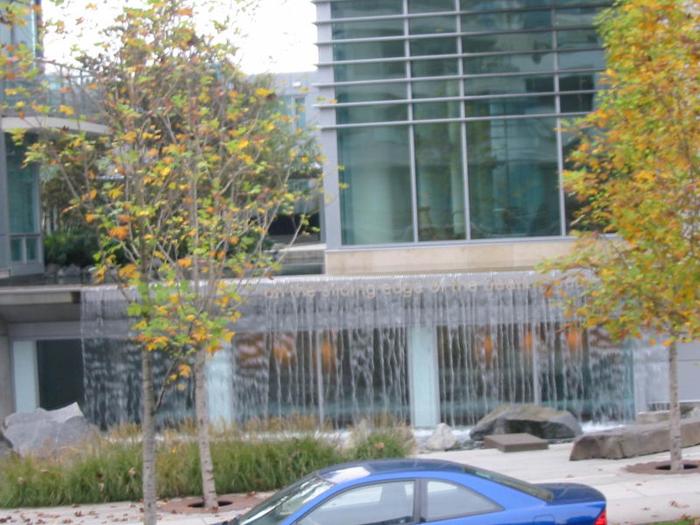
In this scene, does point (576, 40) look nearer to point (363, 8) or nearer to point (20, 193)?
point (363, 8)

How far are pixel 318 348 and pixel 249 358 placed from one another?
5.15 feet

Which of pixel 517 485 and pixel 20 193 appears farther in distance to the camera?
pixel 20 193

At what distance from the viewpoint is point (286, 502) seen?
8.11 metres

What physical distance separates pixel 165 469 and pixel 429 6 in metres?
13.5

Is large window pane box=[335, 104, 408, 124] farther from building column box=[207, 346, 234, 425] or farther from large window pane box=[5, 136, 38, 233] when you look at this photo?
large window pane box=[5, 136, 38, 233]

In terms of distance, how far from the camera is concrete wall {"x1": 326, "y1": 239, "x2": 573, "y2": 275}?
23.5 metres

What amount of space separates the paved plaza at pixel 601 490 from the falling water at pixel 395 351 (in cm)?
598

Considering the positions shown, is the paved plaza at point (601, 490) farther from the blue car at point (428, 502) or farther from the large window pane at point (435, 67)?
the large window pane at point (435, 67)

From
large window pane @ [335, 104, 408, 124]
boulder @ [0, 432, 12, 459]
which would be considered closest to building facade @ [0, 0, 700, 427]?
large window pane @ [335, 104, 408, 124]

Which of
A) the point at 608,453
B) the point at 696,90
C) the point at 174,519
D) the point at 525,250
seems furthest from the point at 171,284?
the point at 525,250

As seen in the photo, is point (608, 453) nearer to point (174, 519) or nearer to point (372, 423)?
point (372, 423)

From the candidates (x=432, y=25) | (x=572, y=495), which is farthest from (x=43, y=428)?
(x=572, y=495)

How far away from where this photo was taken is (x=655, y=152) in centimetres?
1131

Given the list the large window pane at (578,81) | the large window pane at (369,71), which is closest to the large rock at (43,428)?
the large window pane at (369,71)
